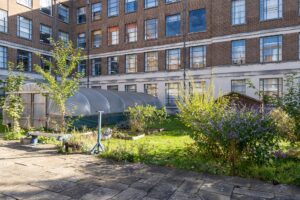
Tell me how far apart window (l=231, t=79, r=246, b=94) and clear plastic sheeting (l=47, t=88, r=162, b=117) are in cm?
853

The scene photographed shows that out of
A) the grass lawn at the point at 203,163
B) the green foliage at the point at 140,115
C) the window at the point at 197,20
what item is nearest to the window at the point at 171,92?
the window at the point at 197,20

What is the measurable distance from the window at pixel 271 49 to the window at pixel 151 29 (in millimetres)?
11754

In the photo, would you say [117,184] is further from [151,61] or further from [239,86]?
[151,61]

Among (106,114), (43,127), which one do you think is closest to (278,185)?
(43,127)

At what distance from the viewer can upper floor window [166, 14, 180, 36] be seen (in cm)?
2791

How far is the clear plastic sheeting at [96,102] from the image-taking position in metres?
15.2

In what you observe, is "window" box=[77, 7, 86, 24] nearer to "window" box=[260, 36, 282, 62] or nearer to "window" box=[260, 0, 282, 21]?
"window" box=[260, 0, 282, 21]

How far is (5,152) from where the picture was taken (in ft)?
30.2

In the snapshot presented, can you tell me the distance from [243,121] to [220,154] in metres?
1.38

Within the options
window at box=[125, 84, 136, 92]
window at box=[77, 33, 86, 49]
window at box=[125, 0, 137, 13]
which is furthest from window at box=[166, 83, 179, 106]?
window at box=[77, 33, 86, 49]

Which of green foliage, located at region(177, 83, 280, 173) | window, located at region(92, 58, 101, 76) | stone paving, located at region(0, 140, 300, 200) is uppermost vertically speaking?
window, located at region(92, 58, 101, 76)

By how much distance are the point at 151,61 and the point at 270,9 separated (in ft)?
43.4

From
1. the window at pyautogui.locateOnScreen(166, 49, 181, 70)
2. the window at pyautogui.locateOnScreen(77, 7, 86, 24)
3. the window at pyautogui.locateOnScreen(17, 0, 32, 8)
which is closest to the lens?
the window at pyautogui.locateOnScreen(166, 49, 181, 70)

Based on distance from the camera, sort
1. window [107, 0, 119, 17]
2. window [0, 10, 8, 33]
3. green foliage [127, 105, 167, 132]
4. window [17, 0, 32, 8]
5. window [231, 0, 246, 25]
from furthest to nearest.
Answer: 1. window [107, 0, 119, 17]
2. window [17, 0, 32, 8]
3. window [0, 10, 8, 33]
4. window [231, 0, 246, 25]
5. green foliage [127, 105, 167, 132]
